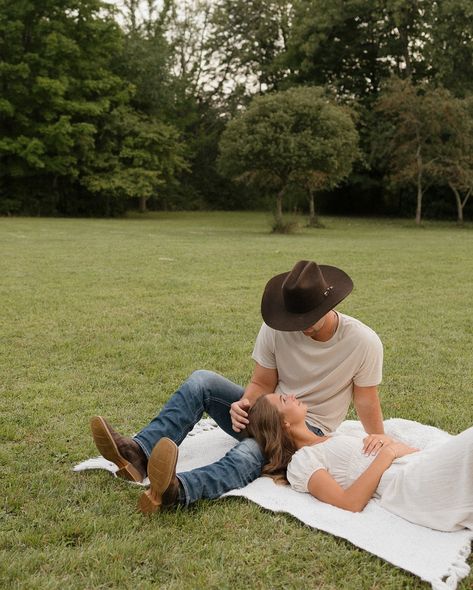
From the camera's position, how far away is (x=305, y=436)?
3.14 metres

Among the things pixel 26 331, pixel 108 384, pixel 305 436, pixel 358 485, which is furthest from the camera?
pixel 26 331

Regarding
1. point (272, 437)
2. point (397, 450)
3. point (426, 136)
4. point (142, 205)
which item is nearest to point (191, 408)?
point (272, 437)

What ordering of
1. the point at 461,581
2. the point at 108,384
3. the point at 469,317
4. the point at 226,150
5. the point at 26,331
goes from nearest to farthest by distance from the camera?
the point at 461,581, the point at 108,384, the point at 26,331, the point at 469,317, the point at 226,150

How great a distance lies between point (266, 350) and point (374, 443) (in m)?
0.76

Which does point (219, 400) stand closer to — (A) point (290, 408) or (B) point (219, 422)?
(B) point (219, 422)

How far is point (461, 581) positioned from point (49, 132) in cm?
2753

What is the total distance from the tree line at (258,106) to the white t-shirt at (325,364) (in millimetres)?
16984

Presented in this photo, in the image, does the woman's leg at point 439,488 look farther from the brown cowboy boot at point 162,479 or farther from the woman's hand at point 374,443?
the brown cowboy boot at point 162,479

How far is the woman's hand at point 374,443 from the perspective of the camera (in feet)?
9.98

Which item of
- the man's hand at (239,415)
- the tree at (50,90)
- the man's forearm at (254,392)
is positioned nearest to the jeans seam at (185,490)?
the man's hand at (239,415)

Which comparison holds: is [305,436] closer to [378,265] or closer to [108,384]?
[108,384]

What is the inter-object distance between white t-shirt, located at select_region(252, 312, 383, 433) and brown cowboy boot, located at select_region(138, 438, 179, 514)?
2.89ft

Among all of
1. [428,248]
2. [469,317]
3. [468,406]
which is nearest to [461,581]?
[468,406]

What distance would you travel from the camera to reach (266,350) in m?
3.44
